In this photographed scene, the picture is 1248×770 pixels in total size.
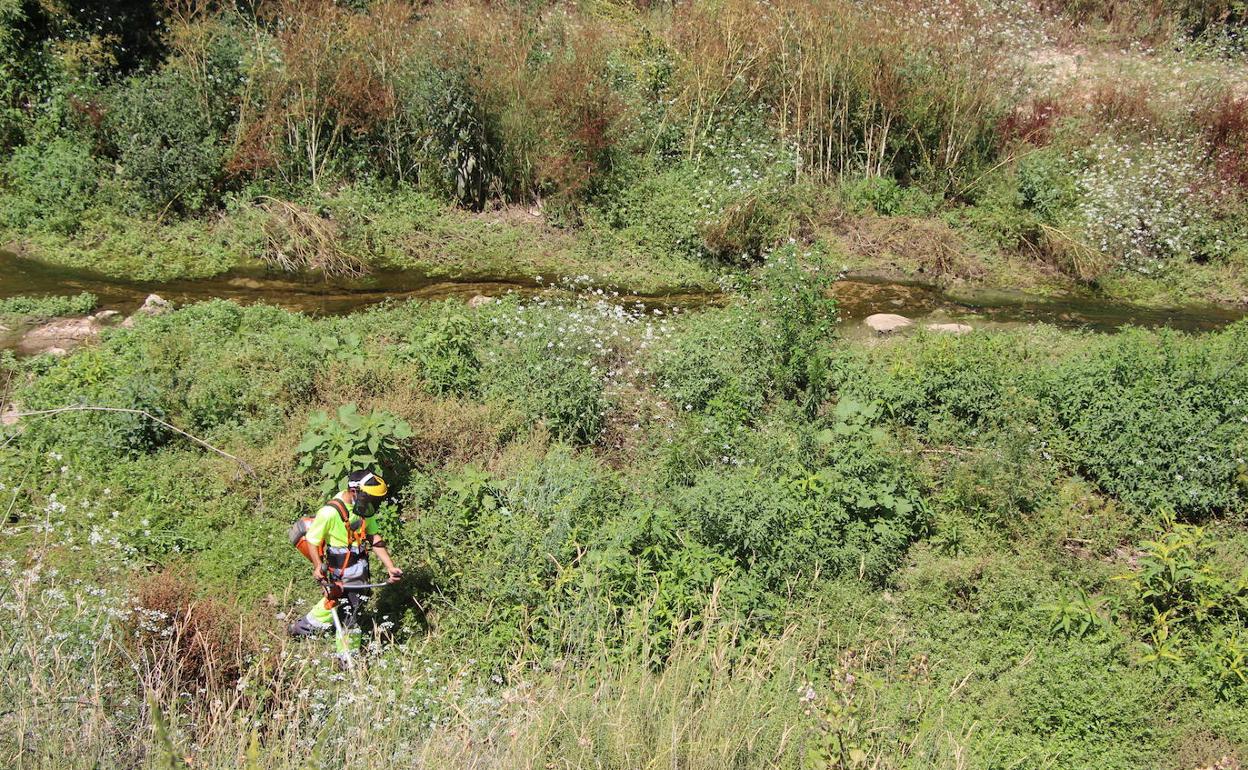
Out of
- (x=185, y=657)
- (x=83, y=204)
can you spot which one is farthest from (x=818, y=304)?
(x=83, y=204)

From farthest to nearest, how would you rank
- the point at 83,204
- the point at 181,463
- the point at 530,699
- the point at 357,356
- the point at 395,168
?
the point at 395,168 < the point at 83,204 < the point at 357,356 < the point at 181,463 < the point at 530,699

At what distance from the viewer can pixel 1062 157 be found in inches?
568

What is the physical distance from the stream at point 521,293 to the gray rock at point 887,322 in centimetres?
14

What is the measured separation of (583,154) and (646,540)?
8.16m

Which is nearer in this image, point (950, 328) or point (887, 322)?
point (950, 328)

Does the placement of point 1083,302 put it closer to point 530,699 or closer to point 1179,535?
point 1179,535

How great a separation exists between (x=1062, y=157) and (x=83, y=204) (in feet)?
47.1

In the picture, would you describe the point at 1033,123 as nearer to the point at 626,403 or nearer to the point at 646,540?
the point at 626,403

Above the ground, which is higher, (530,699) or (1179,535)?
(530,699)

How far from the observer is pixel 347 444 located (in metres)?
7.24

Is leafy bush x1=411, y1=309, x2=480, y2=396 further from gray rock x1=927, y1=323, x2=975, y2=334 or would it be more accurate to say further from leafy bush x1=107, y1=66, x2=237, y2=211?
leafy bush x1=107, y1=66, x2=237, y2=211

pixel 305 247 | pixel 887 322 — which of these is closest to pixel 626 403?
pixel 887 322

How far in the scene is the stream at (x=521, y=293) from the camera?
1122 centimetres

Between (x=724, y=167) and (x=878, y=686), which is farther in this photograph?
(x=724, y=167)
